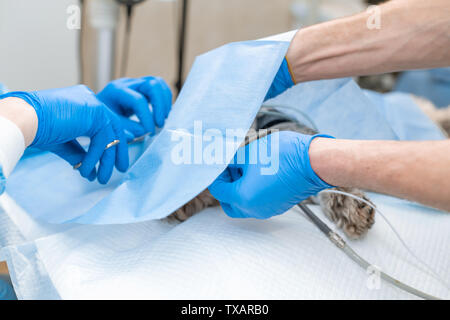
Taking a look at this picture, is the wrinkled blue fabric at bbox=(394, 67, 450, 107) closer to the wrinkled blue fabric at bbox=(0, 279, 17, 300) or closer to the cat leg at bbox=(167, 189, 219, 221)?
the cat leg at bbox=(167, 189, 219, 221)

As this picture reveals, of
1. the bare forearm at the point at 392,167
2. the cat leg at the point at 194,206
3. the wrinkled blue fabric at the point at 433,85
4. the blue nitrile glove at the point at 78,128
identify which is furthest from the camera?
the wrinkled blue fabric at the point at 433,85

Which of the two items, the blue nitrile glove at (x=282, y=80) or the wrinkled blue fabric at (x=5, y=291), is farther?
the blue nitrile glove at (x=282, y=80)

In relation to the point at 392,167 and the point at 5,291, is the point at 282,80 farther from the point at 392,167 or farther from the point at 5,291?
the point at 5,291

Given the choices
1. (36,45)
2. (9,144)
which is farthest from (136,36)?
(9,144)

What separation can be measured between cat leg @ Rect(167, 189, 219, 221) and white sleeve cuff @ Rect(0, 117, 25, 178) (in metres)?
0.30

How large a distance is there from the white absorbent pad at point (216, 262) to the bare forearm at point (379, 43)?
1.02ft

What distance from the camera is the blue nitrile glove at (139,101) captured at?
2.56ft

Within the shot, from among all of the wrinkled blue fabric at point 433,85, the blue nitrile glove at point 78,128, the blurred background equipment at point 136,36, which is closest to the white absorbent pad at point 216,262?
the blue nitrile glove at point 78,128

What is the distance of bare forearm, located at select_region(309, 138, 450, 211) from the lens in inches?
18.1

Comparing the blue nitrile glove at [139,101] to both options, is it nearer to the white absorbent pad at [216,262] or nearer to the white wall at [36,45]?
the white absorbent pad at [216,262]

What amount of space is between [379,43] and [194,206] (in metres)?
0.47

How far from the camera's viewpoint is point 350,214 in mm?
652

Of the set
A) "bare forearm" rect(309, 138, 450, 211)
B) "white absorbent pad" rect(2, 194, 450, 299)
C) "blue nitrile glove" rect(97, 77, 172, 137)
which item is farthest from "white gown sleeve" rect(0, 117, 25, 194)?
"bare forearm" rect(309, 138, 450, 211)
